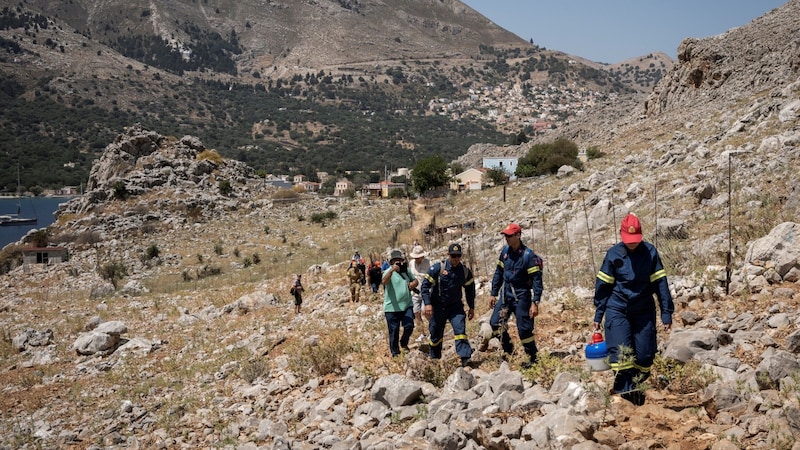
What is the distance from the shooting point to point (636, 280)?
14.2 feet

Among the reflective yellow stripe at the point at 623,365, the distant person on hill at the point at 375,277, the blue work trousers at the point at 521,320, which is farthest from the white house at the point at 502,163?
the reflective yellow stripe at the point at 623,365

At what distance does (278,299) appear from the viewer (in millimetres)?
15172

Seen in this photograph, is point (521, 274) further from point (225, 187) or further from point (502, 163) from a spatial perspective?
point (502, 163)

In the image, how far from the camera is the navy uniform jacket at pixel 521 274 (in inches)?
218

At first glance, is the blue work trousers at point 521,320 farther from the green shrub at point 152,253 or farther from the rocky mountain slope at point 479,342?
the green shrub at point 152,253

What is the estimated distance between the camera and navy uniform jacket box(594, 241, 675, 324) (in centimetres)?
432

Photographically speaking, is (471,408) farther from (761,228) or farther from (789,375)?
(761,228)

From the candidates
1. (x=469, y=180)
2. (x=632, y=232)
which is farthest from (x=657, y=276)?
(x=469, y=180)

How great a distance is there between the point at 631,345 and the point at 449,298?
81.4 inches

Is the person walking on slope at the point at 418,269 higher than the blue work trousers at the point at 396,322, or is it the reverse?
the person walking on slope at the point at 418,269

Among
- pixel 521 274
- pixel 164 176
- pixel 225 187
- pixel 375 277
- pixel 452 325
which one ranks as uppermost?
pixel 164 176

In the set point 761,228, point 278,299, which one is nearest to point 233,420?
point 761,228

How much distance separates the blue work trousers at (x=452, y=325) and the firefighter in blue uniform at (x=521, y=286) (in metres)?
0.41

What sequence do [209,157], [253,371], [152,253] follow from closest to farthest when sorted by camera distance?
1. [253,371]
2. [152,253]
3. [209,157]
